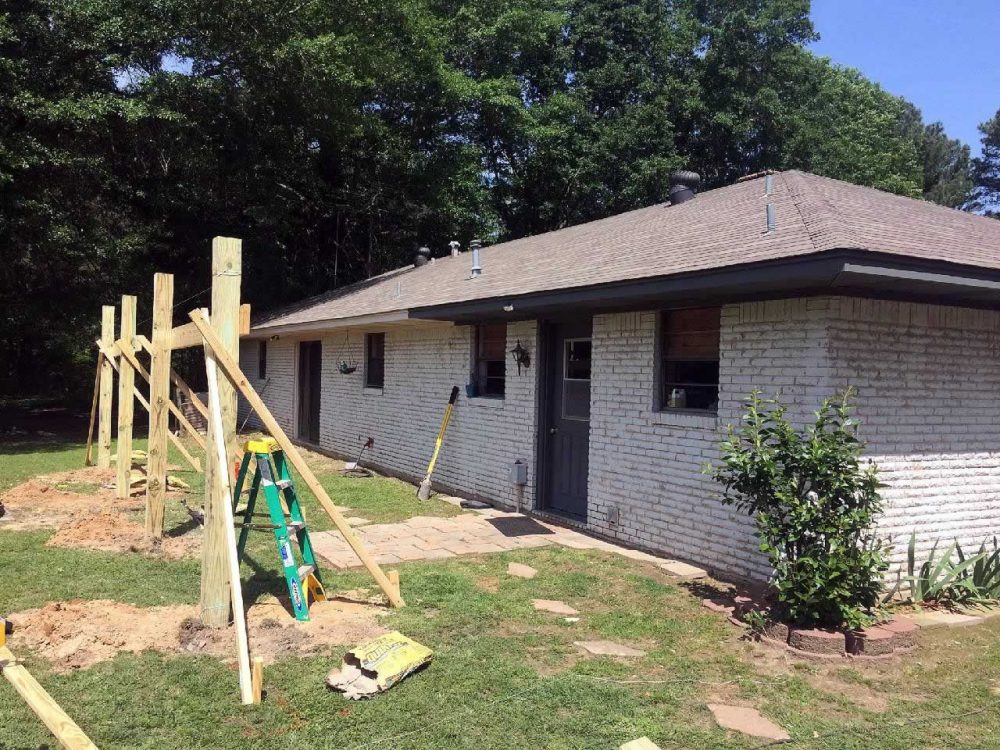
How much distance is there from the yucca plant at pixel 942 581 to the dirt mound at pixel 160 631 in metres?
4.10

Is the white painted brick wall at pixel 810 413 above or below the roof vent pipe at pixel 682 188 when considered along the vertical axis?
below

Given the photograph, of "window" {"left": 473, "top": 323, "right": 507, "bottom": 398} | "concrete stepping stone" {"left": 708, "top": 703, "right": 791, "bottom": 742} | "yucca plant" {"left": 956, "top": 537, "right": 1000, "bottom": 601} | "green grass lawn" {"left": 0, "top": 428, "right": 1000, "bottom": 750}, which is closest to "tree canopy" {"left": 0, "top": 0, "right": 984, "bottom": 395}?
"window" {"left": 473, "top": 323, "right": 507, "bottom": 398}

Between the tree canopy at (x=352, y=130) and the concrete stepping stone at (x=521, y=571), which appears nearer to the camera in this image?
the concrete stepping stone at (x=521, y=571)

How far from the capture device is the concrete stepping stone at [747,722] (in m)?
3.81

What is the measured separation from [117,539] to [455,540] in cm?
327

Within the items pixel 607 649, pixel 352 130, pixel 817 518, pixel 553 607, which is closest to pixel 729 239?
pixel 817 518

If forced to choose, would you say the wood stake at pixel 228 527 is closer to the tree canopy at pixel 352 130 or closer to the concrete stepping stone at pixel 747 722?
the concrete stepping stone at pixel 747 722

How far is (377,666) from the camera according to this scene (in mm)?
4207

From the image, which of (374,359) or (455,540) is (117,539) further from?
(374,359)

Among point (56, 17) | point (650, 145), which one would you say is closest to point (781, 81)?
point (650, 145)

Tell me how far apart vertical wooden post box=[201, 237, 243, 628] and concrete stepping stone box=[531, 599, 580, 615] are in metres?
2.19

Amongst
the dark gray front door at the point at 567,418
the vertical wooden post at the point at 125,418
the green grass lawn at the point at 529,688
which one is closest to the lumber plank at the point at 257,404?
the green grass lawn at the point at 529,688

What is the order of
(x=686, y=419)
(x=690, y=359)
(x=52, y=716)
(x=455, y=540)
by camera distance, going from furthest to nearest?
(x=455, y=540) < (x=690, y=359) < (x=686, y=419) < (x=52, y=716)

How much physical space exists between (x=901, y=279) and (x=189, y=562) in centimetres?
607
